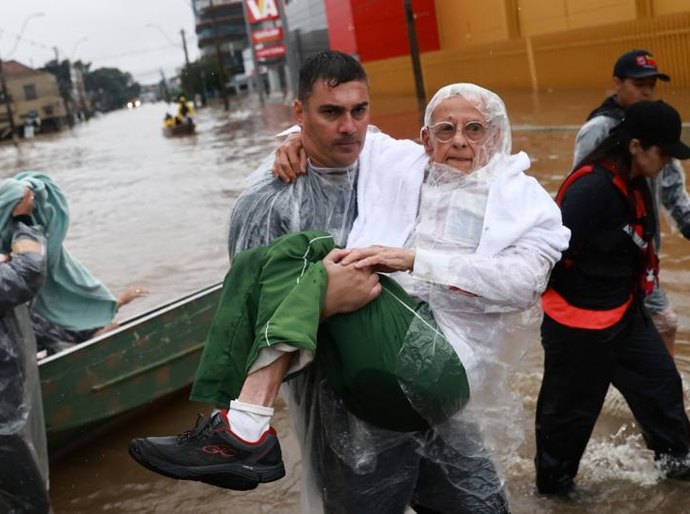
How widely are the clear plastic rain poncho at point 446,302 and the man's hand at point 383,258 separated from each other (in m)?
0.04

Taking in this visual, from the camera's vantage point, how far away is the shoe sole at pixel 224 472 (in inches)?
96.5

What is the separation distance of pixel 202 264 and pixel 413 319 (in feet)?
31.5

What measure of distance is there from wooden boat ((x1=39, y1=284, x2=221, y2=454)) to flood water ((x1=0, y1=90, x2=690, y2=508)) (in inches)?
16.0

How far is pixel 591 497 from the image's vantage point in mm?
4398

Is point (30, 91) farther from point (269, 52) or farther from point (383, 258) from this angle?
point (383, 258)

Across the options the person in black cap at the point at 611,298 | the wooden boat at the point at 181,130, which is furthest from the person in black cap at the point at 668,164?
the wooden boat at the point at 181,130

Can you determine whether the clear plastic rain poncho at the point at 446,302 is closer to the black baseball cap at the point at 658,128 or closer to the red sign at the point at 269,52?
the black baseball cap at the point at 658,128

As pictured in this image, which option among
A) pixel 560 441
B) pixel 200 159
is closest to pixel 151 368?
pixel 560 441

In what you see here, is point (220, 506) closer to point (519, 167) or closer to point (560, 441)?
point (560, 441)

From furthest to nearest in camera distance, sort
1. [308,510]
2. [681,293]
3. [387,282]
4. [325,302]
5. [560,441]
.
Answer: [681,293] < [560,441] < [308,510] < [387,282] < [325,302]

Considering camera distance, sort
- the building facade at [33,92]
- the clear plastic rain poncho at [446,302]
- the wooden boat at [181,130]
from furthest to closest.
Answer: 1. the building facade at [33,92]
2. the wooden boat at [181,130]
3. the clear plastic rain poncho at [446,302]

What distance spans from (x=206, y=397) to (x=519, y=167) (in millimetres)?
1132

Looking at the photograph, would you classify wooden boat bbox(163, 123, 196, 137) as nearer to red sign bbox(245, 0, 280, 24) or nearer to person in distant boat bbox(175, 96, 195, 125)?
person in distant boat bbox(175, 96, 195, 125)

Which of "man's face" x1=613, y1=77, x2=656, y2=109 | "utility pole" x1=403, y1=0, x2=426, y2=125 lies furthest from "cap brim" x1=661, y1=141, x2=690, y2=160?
"utility pole" x1=403, y1=0, x2=426, y2=125
